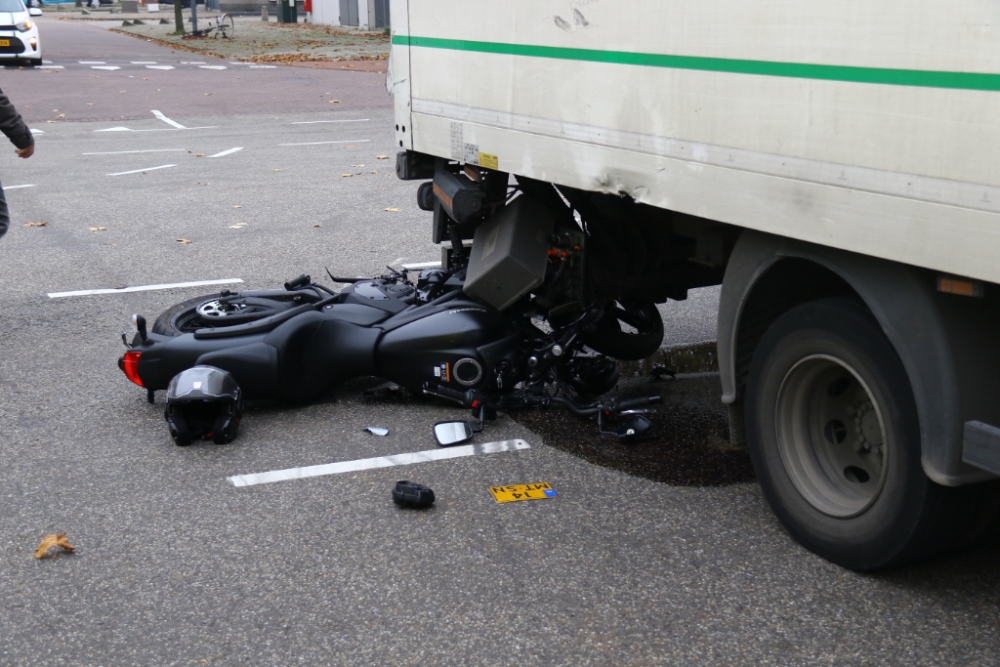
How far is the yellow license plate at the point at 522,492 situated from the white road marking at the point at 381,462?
14.9 inches

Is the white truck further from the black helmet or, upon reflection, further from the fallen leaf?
the fallen leaf

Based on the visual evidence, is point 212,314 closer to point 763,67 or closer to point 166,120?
point 763,67

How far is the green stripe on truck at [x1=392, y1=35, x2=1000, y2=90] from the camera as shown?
287cm

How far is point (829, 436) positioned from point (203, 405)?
9.10 ft

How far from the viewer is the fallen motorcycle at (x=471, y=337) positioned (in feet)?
16.9

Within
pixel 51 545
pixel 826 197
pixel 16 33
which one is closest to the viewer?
pixel 826 197

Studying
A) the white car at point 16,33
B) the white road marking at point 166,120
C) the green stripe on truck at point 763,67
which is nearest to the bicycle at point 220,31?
the white car at point 16,33

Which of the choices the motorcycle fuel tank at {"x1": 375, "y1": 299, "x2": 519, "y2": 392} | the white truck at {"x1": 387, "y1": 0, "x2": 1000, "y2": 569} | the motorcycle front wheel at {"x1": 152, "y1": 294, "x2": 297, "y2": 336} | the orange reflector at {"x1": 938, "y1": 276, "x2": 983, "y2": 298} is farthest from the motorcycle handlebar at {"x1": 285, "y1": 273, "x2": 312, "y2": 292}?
the orange reflector at {"x1": 938, "y1": 276, "x2": 983, "y2": 298}

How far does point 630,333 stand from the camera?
5.99 meters

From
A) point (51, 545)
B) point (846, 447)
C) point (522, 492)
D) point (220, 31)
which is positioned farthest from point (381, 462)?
point (220, 31)

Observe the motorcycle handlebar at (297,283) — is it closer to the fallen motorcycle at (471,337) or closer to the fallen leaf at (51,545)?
the fallen motorcycle at (471,337)

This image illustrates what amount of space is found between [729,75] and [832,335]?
0.93 m

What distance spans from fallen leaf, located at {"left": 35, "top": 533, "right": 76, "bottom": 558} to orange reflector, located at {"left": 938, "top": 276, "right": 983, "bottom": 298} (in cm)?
309

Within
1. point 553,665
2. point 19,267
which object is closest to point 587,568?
point 553,665
